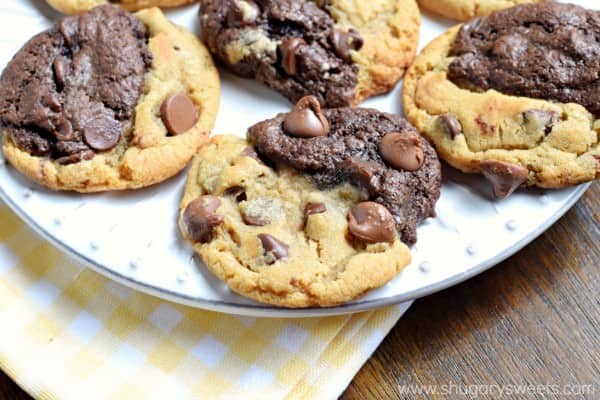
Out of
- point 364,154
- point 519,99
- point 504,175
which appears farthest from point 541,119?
point 364,154

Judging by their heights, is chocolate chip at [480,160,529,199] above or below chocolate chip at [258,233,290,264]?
above

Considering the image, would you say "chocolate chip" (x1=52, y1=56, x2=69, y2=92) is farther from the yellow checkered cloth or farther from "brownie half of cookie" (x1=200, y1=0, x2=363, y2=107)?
the yellow checkered cloth

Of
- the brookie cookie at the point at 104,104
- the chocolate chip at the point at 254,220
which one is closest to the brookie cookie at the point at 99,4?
the brookie cookie at the point at 104,104

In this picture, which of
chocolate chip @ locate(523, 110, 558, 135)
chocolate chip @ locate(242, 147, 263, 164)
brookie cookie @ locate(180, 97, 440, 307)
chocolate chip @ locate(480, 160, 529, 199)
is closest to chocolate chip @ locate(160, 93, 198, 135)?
brookie cookie @ locate(180, 97, 440, 307)

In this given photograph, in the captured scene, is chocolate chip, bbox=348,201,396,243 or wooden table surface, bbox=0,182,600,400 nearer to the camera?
chocolate chip, bbox=348,201,396,243

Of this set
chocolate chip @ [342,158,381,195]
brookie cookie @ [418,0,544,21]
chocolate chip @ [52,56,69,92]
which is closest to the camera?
chocolate chip @ [342,158,381,195]

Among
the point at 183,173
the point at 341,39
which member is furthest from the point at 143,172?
the point at 341,39

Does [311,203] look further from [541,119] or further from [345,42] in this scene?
[541,119]
